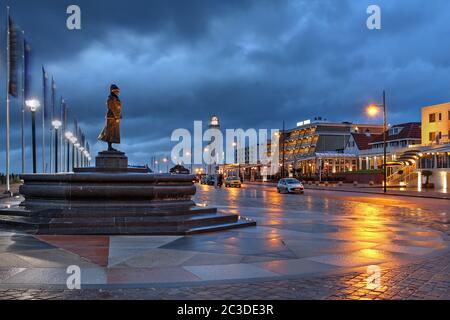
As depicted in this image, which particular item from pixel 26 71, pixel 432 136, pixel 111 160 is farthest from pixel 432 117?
pixel 111 160

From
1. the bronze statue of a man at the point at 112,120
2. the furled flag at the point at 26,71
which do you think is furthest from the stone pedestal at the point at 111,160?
the furled flag at the point at 26,71

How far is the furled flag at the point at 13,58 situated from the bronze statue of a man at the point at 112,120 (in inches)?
692

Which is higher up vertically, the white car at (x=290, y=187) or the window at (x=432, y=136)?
the window at (x=432, y=136)

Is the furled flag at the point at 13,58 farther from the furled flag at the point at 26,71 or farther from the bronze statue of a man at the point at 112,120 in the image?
the bronze statue of a man at the point at 112,120

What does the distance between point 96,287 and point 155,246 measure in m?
3.59

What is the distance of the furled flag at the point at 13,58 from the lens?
31306 mm

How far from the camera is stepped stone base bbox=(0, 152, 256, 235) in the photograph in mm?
12773

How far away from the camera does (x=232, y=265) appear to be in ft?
28.7

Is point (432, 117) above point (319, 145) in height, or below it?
above

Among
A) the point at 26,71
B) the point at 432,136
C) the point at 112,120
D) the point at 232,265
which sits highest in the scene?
the point at 26,71

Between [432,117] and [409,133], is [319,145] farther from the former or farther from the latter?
[432,117]

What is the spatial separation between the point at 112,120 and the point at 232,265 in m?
9.61
